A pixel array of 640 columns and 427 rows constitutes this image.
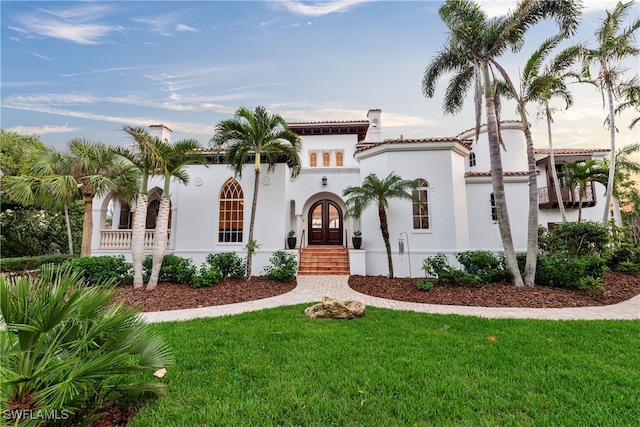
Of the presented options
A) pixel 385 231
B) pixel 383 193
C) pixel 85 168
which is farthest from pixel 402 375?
pixel 85 168

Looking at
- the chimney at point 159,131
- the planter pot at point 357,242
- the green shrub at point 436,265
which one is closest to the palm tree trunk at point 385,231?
the green shrub at point 436,265

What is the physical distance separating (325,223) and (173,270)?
884 centimetres

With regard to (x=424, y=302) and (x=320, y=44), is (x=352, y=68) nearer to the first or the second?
(x=320, y=44)

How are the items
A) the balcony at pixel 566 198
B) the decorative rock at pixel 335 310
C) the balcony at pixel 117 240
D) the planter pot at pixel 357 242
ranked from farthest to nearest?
the balcony at pixel 566 198, the planter pot at pixel 357 242, the balcony at pixel 117 240, the decorative rock at pixel 335 310

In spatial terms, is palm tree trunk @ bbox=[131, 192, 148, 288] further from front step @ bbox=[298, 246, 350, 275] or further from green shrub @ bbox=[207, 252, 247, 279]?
front step @ bbox=[298, 246, 350, 275]

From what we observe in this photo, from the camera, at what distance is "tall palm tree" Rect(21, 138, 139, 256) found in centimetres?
1041

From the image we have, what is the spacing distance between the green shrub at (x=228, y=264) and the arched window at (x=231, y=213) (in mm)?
2130

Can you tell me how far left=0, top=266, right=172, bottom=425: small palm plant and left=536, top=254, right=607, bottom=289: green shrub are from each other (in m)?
12.1

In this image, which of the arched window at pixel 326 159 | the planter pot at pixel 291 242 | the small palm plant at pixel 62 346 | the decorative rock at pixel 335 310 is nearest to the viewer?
the small palm plant at pixel 62 346

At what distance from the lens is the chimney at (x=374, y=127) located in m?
18.0

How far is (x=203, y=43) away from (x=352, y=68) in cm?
695

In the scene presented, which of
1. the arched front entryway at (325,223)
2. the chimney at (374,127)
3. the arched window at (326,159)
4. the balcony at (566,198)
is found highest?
the chimney at (374,127)

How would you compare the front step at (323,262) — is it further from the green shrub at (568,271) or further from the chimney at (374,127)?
the chimney at (374,127)

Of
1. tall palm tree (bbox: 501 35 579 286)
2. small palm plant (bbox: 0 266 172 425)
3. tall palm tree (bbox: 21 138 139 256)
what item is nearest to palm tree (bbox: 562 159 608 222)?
tall palm tree (bbox: 501 35 579 286)
